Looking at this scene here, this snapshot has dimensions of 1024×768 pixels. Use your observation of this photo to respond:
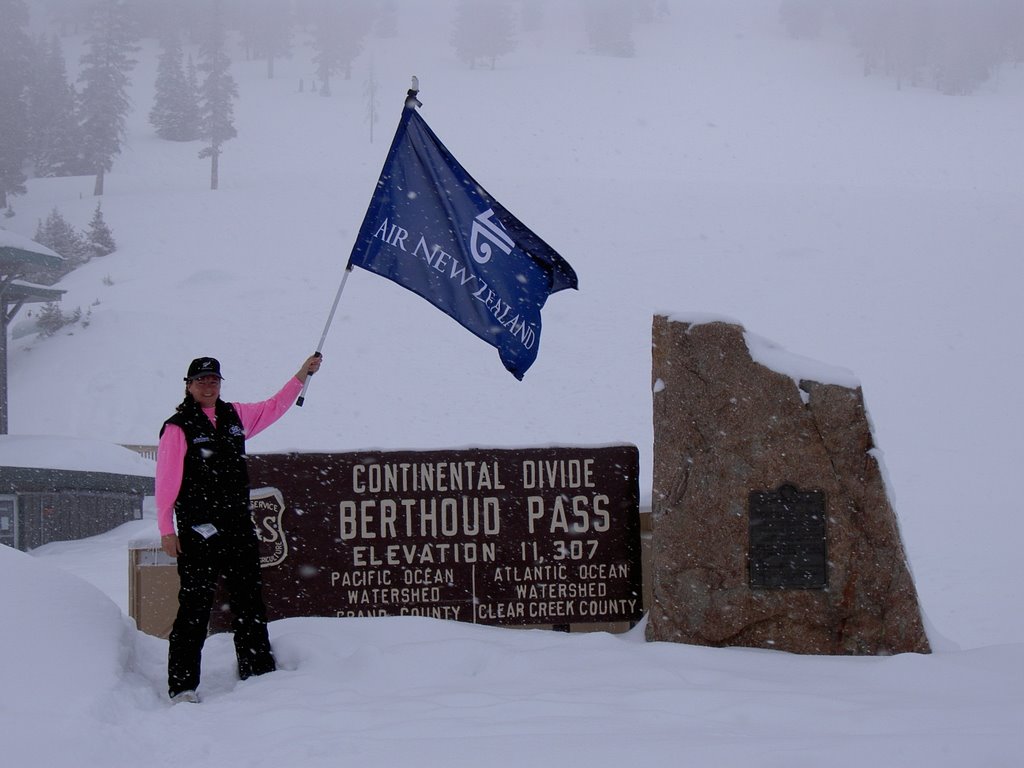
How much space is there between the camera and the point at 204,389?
513 cm

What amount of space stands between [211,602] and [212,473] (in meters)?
0.72

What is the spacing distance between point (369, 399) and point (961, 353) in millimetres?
16249

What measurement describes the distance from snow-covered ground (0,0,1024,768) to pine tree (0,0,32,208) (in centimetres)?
206

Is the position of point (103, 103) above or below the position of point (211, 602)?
above

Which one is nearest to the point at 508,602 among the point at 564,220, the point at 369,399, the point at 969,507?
the point at 969,507

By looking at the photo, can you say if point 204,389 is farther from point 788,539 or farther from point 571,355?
point 571,355

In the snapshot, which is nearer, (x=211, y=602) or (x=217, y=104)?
(x=211, y=602)

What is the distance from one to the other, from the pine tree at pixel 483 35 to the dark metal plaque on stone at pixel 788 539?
8959 centimetres

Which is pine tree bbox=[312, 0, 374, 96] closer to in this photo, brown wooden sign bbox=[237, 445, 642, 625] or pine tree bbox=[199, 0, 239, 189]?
pine tree bbox=[199, 0, 239, 189]

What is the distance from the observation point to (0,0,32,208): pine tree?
158 feet

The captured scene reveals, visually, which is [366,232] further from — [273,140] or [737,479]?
[273,140]

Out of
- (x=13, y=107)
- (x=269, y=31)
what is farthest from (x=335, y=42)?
(x=13, y=107)

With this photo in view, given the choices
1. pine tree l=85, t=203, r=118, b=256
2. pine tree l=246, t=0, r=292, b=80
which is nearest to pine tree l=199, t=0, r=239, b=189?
pine tree l=85, t=203, r=118, b=256

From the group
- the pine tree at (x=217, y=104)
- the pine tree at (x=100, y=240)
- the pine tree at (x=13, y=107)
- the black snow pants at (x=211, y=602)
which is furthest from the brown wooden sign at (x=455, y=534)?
the pine tree at (x=13, y=107)
